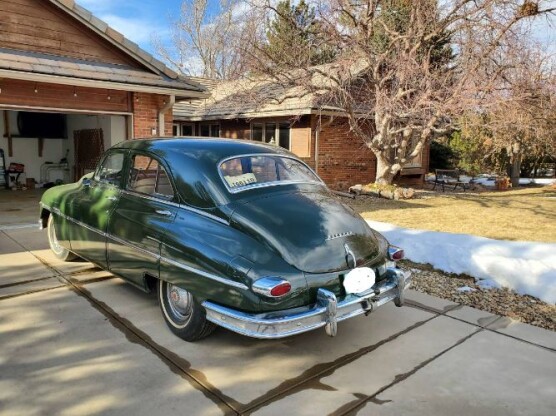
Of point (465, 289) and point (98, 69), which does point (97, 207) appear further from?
point (98, 69)

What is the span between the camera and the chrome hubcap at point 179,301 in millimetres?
3532

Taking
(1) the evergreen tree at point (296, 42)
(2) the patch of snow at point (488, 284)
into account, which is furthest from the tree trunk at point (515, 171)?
(2) the patch of snow at point (488, 284)

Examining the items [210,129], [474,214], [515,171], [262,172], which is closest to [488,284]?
[262,172]

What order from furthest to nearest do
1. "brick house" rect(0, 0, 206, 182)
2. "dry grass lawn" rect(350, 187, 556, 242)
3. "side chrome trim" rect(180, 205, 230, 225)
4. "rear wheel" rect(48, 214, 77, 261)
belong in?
"dry grass lawn" rect(350, 187, 556, 242), "brick house" rect(0, 0, 206, 182), "rear wheel" rect(48, 214, 77, 261), "side chrome trim" rect(180, 205, 230, 225)

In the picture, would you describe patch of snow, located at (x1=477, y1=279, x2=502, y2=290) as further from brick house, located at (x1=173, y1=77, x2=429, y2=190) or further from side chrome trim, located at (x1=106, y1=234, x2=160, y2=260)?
brick house, located at (x1=173, y1=77, x2=429, y2=190)

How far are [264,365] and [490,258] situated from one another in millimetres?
3488

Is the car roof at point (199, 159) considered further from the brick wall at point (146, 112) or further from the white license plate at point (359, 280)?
the brick wall at point (146, 112)

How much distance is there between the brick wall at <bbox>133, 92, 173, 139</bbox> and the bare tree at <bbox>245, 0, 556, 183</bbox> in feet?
13.3

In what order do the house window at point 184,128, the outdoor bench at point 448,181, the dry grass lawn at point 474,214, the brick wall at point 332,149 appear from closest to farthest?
1. the dry grass lawn at point 474,214
2. the brick wall at point 332,149
3. the outdoor bench at point 448,181
4. the house window at point 184,128

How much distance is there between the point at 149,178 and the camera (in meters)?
4.07

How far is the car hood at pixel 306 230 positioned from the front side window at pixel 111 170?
1704 millimetres

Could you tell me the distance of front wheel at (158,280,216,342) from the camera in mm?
3400

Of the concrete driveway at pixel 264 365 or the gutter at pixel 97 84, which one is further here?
the gutter at pixel 97 84

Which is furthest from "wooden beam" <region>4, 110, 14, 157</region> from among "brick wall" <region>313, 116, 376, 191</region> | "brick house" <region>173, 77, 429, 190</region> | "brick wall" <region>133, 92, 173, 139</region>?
"brick wall" <region>313, 116, 376, 191</region>
